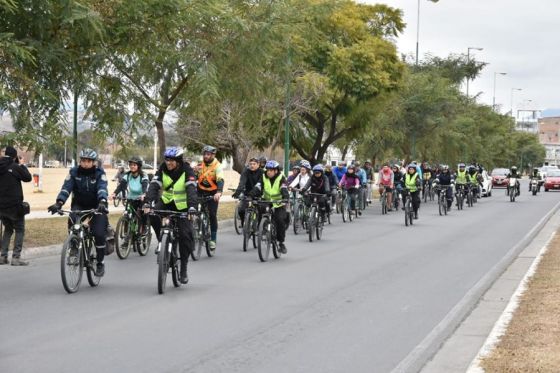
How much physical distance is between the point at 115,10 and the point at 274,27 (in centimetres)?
516

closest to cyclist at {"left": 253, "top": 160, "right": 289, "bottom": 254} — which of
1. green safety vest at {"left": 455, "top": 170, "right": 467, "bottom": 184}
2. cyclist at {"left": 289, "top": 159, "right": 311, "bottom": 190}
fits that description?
cyclist at {"left": 289, "top": 159, "right": 311, "bottom": 190}

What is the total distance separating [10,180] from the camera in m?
→ 14.4

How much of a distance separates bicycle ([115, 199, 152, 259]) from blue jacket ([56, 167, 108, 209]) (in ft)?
13.3

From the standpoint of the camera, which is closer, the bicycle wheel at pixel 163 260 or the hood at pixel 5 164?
the bicycle wheel at pixel 163 260

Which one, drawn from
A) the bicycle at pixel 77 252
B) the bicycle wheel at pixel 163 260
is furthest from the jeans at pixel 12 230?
the bicycle wheel at pixel 163 260

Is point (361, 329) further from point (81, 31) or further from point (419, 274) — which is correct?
point (81, 31)

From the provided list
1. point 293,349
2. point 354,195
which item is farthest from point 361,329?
point 354,195

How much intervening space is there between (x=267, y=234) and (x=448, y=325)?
7.18 metres

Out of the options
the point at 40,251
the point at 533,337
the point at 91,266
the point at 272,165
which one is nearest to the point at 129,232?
the point at 40,251

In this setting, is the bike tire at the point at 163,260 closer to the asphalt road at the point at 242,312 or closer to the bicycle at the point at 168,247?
the bicycle at the point at 168,247

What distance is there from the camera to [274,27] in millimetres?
Answer: 20109

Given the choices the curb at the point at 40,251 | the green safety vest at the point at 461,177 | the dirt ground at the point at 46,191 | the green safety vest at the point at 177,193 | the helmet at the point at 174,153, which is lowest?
the dirt ground at the point at 46,191

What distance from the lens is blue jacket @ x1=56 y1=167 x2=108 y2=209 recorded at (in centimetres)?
1221

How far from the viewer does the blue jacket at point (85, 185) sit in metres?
12.2
